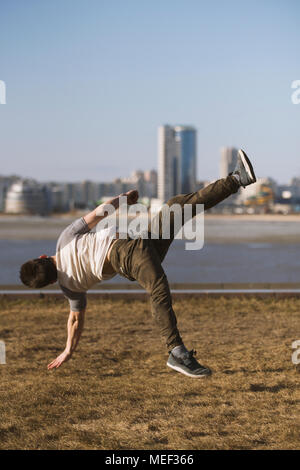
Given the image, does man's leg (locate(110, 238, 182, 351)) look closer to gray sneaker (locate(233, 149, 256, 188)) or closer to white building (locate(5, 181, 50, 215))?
gray sneaker (locate(233, 149, 256, 188))

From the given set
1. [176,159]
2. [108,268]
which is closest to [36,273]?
[108,268]

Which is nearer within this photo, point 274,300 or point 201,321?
point 201,321

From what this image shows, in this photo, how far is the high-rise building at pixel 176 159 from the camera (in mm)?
168250

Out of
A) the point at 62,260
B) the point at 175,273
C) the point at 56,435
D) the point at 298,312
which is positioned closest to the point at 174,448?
the point at 56,435

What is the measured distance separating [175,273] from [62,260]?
7.51 metres

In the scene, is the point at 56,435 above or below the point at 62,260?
below

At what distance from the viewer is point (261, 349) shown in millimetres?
5129

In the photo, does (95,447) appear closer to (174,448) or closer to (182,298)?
(174,448)

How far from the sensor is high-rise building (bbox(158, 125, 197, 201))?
168250 mm

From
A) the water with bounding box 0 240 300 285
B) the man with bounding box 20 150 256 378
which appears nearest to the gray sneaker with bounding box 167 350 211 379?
the man with bounding box 20 150 256 378

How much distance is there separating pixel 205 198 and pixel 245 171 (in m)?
0.37

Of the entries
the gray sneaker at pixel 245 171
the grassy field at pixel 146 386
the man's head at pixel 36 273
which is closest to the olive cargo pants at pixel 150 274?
the man's head at pixel 36 273

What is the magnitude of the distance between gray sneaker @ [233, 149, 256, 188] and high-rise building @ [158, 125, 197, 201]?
532ft

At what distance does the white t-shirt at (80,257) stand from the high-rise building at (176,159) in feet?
534
